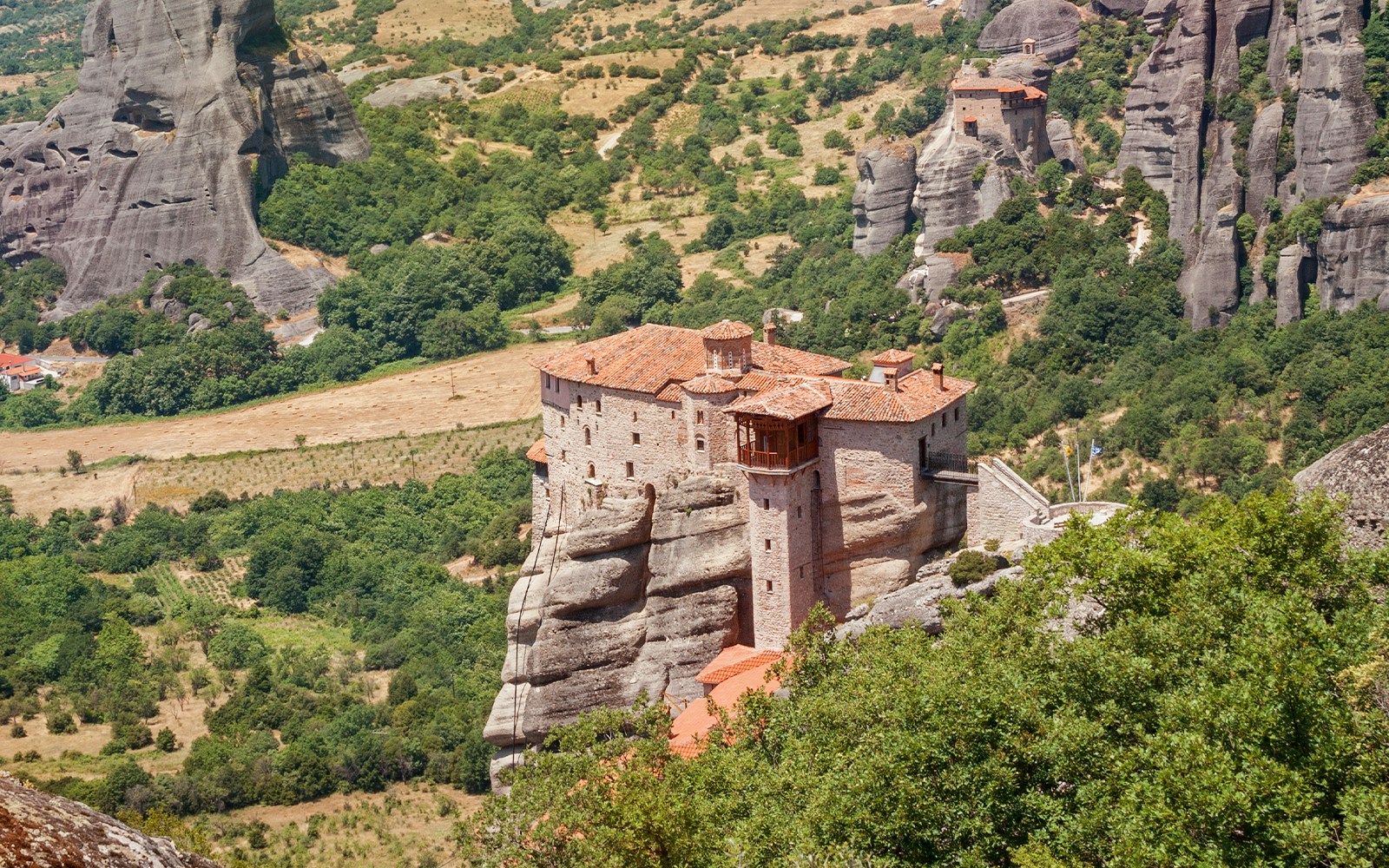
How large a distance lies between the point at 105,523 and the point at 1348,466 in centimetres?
7116

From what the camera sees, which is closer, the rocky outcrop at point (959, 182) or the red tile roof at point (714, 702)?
the red tile roof at point (714, 702)

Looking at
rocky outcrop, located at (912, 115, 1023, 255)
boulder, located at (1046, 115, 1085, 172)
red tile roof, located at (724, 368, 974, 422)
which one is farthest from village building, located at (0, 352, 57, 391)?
red tile roof, located at (724, 368, 974, 422)

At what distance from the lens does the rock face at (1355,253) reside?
80.8m

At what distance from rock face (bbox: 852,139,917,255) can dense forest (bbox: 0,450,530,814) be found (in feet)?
82.6

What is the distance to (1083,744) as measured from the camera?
3097 centimetres

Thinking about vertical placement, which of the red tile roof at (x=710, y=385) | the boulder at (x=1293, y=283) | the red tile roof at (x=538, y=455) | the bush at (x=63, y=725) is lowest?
the bush at (x=63, y=725)

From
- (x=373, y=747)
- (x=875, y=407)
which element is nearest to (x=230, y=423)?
(x=373, y=747)

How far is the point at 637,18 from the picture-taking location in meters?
168

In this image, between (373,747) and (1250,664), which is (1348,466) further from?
(373,747)

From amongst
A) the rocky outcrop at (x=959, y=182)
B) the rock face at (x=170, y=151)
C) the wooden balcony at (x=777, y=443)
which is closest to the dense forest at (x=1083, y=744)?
the wooden balcony at (x=777, y=443)

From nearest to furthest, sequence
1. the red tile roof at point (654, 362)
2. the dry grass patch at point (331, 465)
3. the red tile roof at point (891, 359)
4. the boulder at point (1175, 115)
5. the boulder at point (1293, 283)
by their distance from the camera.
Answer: the red tile roof at point (891, 359) < the red tile roof at point (654, 362) < the boulder at point (1293, 283) < the boulder at point (1175, 115) < the dry grass patch at point (331, 465)

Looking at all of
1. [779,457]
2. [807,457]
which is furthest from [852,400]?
[779,457]

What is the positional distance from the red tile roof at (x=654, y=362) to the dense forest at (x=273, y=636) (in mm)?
17014

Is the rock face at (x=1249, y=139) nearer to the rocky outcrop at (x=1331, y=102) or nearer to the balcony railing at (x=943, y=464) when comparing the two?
the rocky outcrop at (x=1331, y=102)
